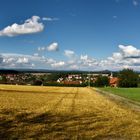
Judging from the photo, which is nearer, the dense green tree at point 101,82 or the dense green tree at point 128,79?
the dense green tree at point 128,79

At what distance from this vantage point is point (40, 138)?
1302 cm

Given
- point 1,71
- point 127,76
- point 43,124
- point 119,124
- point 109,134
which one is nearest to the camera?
point 109,134

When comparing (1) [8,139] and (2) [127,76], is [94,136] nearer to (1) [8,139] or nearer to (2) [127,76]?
(1) [8,139]

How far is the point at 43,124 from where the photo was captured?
16.6m

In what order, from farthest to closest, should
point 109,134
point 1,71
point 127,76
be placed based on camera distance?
point 1,71 < point 127,76 < point 109,134

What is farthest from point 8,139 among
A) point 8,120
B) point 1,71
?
point 1,71

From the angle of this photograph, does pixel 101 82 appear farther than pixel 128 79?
Yes

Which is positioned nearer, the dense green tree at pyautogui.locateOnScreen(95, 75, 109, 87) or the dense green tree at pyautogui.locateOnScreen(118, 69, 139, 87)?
the dense green tree at pyautogui.locateOnScreen(118, 69, 139, 87)

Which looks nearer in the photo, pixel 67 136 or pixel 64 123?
pixel 67 136

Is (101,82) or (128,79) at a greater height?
(128,79)

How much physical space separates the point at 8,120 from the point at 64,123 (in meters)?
2.41

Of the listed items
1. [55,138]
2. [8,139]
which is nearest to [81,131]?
[55,138]

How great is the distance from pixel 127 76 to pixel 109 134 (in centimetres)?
15596

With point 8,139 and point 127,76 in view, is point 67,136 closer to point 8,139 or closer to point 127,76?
point 8,139
